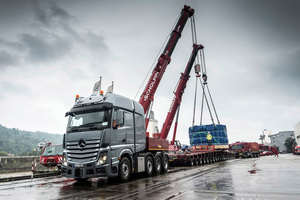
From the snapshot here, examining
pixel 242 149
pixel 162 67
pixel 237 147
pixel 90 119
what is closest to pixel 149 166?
pixel 90 119

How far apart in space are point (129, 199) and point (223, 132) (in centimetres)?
1964

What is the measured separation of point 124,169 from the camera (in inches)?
357

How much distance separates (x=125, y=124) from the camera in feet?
30.5

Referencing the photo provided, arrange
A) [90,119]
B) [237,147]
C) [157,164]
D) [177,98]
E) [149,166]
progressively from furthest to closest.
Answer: [237,147], [177,98], [157,164], [149,166], [90,119]

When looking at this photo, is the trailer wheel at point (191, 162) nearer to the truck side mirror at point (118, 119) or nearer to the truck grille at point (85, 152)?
the truck side mirror at point (118, 119)

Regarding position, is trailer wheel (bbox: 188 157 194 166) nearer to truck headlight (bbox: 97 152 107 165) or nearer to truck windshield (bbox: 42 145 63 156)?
truck windshield (bbox: 42 145 63 156)

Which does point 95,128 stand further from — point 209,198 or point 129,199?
point 209,198

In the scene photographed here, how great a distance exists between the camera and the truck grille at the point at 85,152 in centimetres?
806

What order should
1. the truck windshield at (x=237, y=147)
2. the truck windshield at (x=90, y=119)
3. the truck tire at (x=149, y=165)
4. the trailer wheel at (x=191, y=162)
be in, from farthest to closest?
the truck windshield at (x=237, y=147)
the trailer wheel at (x=191, y=162)
the truck tire at (x=149, y=165)
the truck windshield at (x=90, y=119)

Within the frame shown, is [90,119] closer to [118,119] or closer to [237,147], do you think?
[118,119]

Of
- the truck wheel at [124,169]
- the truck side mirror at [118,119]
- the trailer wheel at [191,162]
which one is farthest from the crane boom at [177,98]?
the truck side mirror at [118,119]

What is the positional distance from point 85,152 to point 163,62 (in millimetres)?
10925

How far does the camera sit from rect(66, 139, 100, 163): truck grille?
8.06 metres

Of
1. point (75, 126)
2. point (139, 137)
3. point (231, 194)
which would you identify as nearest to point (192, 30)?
point (139, 137)
